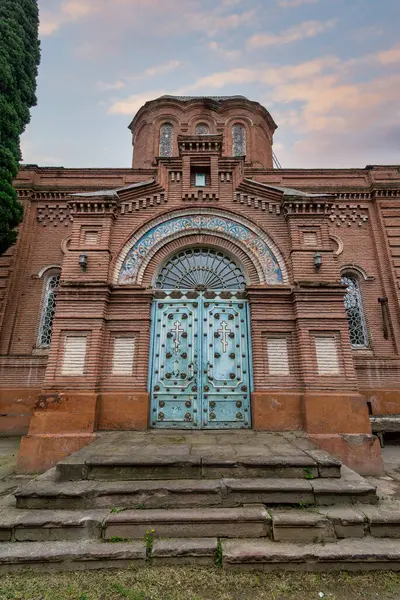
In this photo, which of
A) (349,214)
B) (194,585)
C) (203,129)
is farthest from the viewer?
(203,129)

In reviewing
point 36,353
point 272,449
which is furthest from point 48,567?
point 36,353

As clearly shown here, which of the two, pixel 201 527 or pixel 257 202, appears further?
pixel 257 202

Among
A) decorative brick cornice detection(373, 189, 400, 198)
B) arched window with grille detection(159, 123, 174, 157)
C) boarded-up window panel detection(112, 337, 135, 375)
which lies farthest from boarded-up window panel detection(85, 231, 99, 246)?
decorative brick cornice detection(373, 189, 400, 198)

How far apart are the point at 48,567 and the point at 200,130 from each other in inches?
672

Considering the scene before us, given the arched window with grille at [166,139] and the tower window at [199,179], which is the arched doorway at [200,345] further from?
the arched window with grille at [166,139]

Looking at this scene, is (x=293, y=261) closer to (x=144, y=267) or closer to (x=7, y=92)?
(x=144, y=267)

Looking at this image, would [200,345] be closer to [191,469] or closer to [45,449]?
[191,469]

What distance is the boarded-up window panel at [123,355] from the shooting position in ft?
22.2

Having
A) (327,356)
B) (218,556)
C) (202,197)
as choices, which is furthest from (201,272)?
(218,556)

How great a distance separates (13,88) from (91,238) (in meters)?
6.48

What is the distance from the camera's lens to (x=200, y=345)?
7125 millimetres

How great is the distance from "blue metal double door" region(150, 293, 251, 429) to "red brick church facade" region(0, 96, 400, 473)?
0.17 feet

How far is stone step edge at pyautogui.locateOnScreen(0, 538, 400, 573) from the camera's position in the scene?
3.28 metres

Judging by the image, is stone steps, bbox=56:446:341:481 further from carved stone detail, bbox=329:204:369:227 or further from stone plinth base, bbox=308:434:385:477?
carved stone detail, bbox=329:204:369:227
